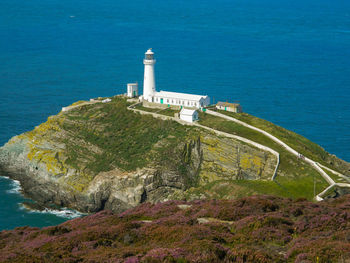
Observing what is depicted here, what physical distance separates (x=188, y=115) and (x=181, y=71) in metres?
62.2

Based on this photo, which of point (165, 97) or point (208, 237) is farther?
point (165, 97)

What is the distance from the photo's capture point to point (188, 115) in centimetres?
6569

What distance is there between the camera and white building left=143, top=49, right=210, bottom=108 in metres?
72.4

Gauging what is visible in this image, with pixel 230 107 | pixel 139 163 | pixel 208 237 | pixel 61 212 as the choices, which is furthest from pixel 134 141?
pixel 208 237

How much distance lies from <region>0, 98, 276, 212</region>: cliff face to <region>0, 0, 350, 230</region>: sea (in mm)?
3919

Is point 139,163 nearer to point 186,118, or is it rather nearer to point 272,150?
point 186,118

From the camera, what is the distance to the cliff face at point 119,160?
5891 centimetres

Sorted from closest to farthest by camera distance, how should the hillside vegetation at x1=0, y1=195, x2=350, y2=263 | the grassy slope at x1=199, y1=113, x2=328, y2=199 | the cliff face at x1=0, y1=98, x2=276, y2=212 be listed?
the hillside vegetation at x1=0, y1=195, x2=350, y2=263 → the grassy slope at x1=199, y1=113, x2=328, y2=199 → the cliff face at x1=0, y1=98, x2=276, y2=212

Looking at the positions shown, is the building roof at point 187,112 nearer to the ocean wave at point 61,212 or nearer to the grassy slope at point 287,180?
the grassy slope at point 287,180

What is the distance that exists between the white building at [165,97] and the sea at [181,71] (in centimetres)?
2359

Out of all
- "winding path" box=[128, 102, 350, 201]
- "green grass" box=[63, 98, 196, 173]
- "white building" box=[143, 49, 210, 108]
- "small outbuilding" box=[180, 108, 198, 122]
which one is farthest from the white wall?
"white building" box=[143, 49, 210, 108]

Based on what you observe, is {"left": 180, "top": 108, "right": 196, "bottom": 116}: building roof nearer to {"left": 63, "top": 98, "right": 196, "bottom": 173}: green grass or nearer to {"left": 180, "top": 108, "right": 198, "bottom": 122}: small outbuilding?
{"left": 180, "top": 108, "right": 198, "bottom": 122}: small outbuilding

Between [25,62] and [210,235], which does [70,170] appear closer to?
[210,235]

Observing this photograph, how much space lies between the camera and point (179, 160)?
6122 cm
